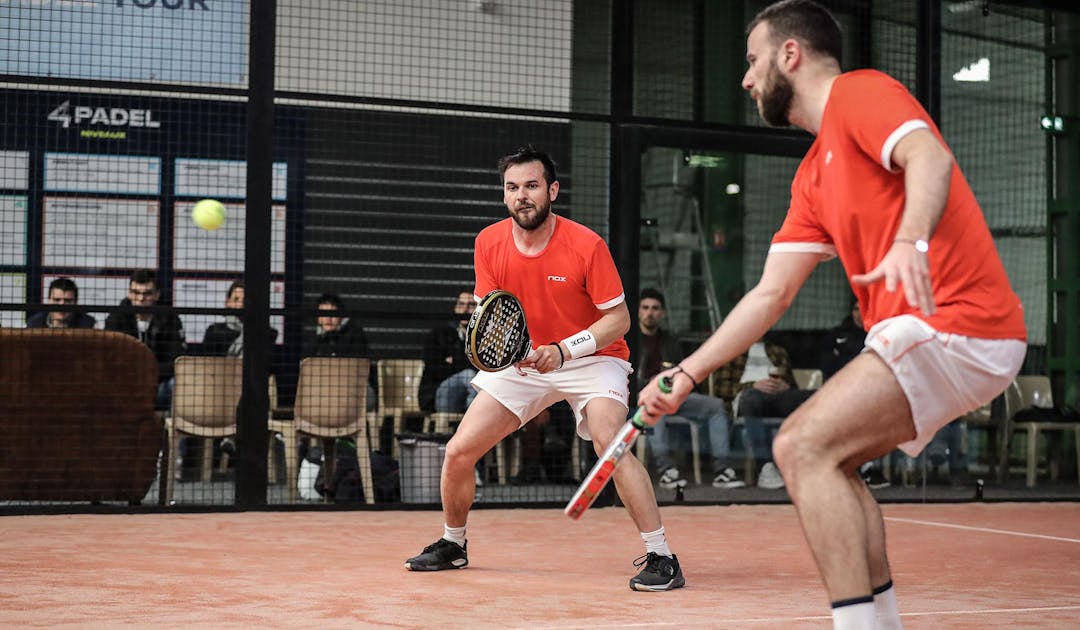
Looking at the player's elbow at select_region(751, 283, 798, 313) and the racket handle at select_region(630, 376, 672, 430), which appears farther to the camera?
the player's elbow at select_region(751, 283, 798, 313)

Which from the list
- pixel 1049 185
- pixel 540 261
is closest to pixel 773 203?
pixel 1049 185

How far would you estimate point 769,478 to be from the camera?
28.6 ft

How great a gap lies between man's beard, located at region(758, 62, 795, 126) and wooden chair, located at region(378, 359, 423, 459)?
209 inches

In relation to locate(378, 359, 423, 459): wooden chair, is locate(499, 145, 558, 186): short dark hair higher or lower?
higher

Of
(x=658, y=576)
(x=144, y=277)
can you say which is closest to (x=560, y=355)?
(x=658, y=576)

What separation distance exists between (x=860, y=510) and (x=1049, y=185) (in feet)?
26.0

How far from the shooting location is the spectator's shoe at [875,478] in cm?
901

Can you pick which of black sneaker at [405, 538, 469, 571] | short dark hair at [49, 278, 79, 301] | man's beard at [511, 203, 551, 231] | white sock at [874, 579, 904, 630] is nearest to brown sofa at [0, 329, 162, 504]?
short dark hair at [49, 278, 79, 301]

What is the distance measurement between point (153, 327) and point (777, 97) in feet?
18.8

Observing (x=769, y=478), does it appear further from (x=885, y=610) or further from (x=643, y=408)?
(x=643, y=408)

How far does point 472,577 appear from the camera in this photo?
193 inches

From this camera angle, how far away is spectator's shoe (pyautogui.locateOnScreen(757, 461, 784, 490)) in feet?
28.5

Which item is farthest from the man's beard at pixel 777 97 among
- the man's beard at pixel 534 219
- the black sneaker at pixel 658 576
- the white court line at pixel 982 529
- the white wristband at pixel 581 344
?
the white court line at pixel 982 529

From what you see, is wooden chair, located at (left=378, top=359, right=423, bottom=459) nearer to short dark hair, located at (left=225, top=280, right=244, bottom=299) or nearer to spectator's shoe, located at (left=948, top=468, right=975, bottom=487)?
short dark hair, located at (left=225, top=280, right=244, bottom=299)
